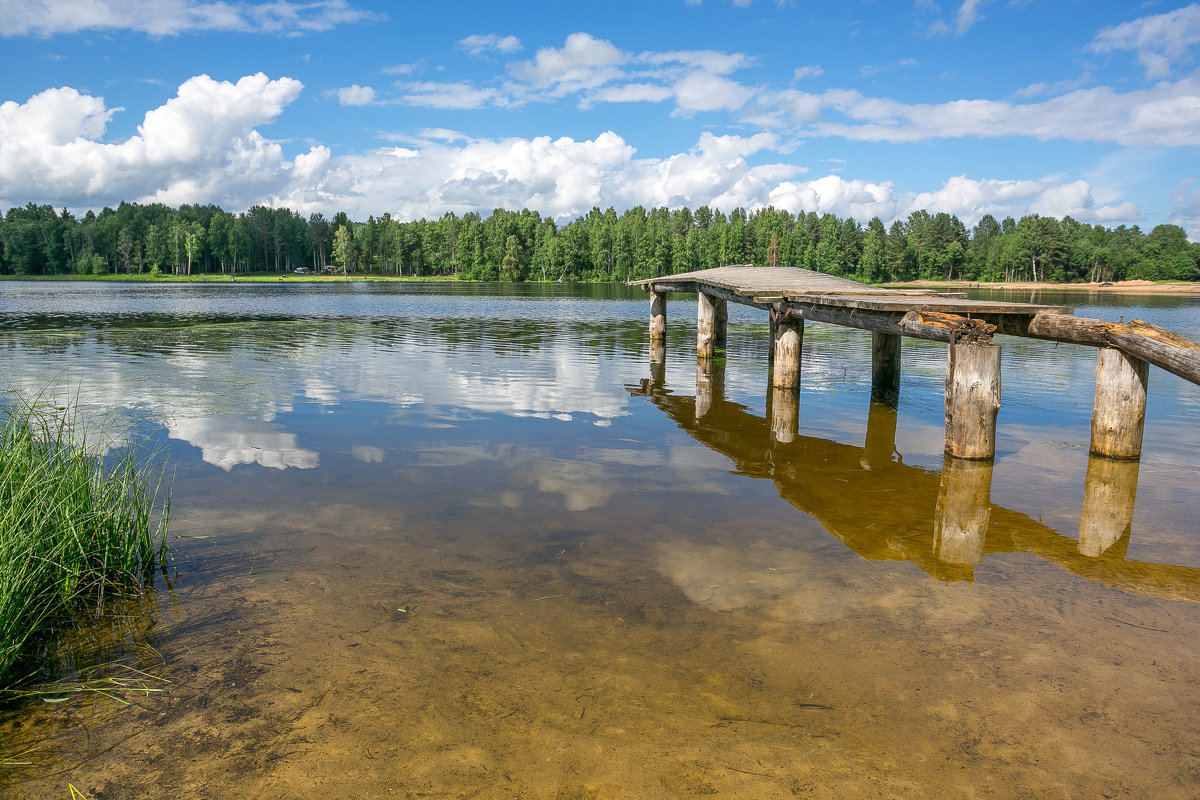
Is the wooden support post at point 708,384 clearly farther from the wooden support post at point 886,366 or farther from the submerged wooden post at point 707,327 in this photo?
the wooden support post at point 886,366

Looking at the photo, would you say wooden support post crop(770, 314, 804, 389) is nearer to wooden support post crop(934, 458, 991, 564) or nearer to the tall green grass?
wooden support post crop(934, 458, 991, 564)

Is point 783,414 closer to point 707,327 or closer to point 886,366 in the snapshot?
point 886,366

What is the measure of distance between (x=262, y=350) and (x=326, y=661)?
59.2 ft

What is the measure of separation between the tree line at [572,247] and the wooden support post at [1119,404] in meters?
108

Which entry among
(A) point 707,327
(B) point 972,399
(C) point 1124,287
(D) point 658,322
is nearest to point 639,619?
(B) point 972,399

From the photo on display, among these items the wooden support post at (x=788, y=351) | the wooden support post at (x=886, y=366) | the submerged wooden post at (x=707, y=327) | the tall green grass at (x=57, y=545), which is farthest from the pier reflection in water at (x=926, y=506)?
the submerged wooden post at (x=707, y=327)

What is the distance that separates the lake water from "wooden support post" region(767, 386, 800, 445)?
0.89ft

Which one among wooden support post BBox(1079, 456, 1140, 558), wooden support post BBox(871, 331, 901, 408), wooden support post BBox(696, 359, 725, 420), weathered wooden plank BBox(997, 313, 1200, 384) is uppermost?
weathered wooden plank BBox(997, 313, 1200, 384)

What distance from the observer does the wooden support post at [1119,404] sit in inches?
338

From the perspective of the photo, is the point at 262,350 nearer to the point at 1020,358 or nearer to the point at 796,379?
the point at 796,379

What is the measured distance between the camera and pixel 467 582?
18.2ft

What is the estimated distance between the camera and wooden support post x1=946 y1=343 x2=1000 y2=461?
859cm

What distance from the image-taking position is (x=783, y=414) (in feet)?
40.9

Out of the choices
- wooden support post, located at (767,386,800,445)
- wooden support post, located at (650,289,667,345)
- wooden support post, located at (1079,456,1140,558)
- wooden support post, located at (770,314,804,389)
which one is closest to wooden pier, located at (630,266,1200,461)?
wooden support post, located at (1079,456,1140,558)
